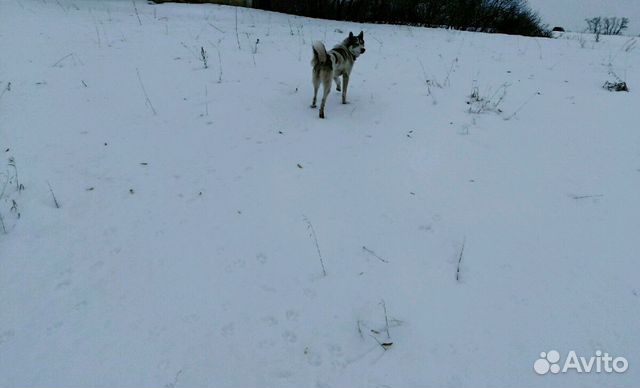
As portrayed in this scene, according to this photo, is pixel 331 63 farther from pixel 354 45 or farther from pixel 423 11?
pixel 423 11

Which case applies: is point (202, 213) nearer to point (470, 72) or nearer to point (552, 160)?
point (552, 160)

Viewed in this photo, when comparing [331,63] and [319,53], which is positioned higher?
[319,53]

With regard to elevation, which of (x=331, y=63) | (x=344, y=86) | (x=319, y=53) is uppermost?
(x=319, y=53)

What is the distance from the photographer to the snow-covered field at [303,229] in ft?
7.25

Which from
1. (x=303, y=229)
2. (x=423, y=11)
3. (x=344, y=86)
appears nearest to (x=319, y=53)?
(x=344, y=86)

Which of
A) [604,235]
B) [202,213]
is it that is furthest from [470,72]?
[202,213]

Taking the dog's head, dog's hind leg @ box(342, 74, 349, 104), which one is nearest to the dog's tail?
dog's hind leg @ box(342, 74, 349, 104)

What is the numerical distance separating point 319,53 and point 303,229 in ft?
8.14

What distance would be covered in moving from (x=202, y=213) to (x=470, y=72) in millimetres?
5780

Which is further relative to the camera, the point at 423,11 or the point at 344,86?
the point at 423,11

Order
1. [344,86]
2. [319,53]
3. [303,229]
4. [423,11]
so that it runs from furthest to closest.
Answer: [423,11], [344,86], [319,53], [303,229]

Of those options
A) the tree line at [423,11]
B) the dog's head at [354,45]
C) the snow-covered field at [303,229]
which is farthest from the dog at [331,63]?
the tree line at [423,11]

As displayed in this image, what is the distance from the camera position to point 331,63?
184 inches

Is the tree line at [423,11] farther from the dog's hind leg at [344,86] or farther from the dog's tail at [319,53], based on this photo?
the dog's tail at [319,53]
